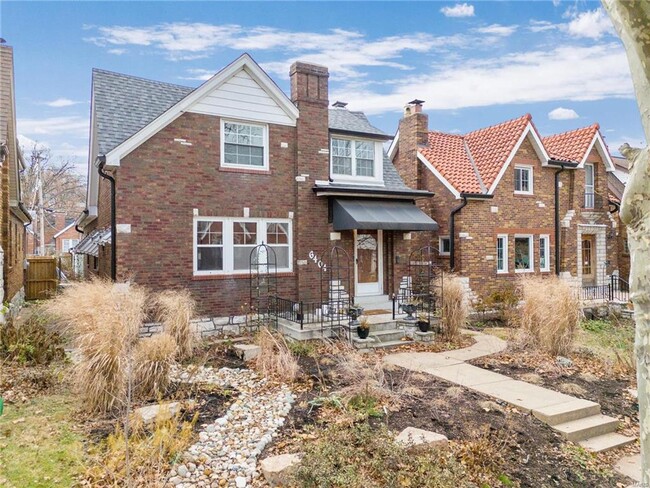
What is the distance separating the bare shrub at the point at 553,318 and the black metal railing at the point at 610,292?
853cm

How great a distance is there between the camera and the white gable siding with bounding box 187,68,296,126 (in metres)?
12.1

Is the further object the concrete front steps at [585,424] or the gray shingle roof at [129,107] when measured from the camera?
the gray shingle roof at [129,107]

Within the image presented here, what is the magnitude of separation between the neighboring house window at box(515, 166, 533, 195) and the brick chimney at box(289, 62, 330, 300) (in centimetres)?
913

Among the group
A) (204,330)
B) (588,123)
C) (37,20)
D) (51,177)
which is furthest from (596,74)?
(51,177)

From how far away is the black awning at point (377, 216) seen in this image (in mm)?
12711

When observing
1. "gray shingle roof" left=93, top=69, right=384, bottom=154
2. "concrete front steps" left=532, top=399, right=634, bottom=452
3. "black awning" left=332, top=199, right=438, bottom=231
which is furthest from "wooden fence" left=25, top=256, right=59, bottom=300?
"concrete front steps" left=532, top=399, right=634, bottom=452

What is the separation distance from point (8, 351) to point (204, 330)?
175 inches

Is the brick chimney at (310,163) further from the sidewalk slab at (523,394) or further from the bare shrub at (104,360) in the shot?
the bare shrub at (104,360)

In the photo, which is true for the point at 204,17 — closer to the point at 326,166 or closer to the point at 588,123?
the point at 326,166

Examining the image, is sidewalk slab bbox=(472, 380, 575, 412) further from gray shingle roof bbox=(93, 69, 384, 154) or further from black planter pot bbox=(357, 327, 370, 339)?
gray shingle roof bbox=(93, 69, 384, 154)

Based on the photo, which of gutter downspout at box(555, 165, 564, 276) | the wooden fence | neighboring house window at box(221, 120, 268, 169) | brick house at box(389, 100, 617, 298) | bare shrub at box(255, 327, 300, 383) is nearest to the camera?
bare shrub at box(255, 327, 300, 383)

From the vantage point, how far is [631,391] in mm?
7828

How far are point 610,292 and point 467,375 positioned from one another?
13142 mm

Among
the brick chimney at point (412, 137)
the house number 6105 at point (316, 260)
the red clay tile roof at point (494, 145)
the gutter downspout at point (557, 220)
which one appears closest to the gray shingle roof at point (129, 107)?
the brick chimney at point (412, 137)
